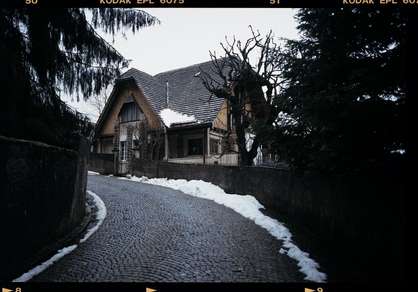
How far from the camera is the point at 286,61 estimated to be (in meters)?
5.78

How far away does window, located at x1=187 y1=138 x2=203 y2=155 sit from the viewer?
19984 mm

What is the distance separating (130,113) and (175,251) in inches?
758

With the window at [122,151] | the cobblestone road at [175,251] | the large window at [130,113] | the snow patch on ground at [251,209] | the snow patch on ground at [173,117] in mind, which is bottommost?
the cobblestone road at [175,251]

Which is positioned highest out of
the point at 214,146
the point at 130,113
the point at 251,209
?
the point at 130,113

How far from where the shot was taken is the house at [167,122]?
18.7 m

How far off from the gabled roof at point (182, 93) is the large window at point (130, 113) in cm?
155

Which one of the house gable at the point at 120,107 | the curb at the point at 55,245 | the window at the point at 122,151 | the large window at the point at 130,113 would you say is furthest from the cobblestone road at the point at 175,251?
the large window at the point at 130,113

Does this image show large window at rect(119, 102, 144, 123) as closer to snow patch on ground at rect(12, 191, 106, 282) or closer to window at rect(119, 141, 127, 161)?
window at rect(119, 141, 127, 161)

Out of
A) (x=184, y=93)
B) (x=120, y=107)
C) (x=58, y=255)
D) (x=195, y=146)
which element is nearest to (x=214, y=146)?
(x=195, y=146)

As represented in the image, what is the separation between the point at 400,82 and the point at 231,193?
28.1 feet

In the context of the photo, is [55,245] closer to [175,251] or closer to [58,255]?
[58,255]

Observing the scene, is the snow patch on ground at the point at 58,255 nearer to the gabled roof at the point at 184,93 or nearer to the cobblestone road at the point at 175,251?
the cobblestone road at the point at 175,251

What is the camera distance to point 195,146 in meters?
20.2

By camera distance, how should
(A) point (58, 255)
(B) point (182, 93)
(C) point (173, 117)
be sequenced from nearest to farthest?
(A) point (58, 255) < (C) point (173, 117) < (B) point (182, 93)
